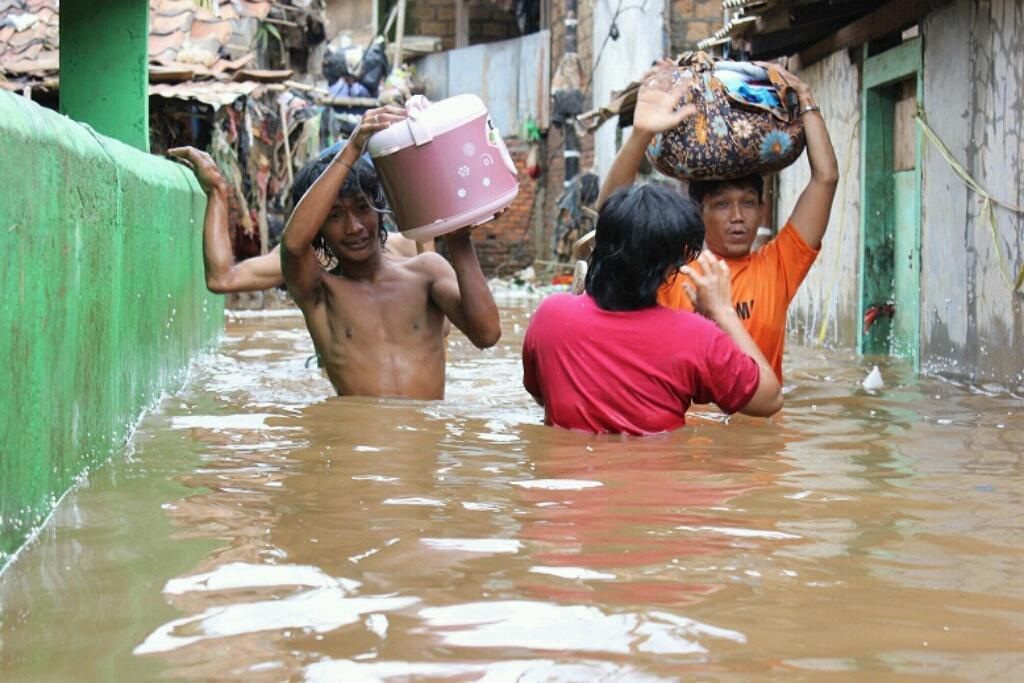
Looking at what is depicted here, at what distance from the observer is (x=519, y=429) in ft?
16.8

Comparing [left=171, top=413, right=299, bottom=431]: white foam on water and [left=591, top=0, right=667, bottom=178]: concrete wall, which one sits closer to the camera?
[left=171, top=413, right=299, bottom=431]: white foam on water

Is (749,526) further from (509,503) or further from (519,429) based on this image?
(519,429)

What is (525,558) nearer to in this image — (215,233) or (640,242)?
(640,242)

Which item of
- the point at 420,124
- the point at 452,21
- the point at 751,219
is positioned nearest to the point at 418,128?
the point at 420,124

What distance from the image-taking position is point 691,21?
17.5m

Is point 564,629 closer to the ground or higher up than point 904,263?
closer to the ground

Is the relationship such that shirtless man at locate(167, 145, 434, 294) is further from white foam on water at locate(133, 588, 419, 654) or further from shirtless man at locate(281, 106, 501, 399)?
white foam on water at locate(133, 588, 419, 654)

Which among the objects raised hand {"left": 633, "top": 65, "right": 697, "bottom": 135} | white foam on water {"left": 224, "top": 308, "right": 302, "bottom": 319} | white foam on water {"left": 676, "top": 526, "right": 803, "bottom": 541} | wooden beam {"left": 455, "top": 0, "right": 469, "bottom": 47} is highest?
wooden beam {"left": 455, "top": 0, "right": 469, "bottom": 47}

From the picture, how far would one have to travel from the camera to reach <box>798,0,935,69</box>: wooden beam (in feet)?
29.0

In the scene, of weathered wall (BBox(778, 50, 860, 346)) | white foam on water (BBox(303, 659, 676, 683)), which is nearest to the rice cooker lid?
white foam on water (BBox(303, 659, 676, 683))

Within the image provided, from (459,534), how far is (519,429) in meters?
1.83

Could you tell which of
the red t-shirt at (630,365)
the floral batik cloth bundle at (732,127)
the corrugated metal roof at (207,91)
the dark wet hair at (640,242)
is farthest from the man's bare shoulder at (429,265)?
the corrugated metal roof at (207,91)

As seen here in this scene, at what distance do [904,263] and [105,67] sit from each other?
561 centimetres

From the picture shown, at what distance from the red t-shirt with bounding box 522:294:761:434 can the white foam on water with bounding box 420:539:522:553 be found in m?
1.25
